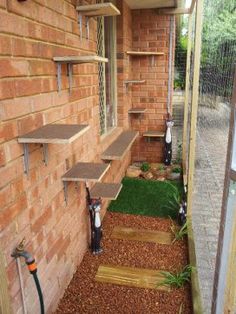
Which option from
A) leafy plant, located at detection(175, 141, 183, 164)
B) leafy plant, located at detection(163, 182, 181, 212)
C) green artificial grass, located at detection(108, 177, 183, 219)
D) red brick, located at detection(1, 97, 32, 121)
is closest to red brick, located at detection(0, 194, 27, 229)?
red brick, located at detection(1, 97, 32, 121)

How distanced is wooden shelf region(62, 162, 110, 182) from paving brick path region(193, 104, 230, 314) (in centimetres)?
79

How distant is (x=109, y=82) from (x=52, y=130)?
240 cm

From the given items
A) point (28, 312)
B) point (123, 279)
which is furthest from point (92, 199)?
point (28, 312)

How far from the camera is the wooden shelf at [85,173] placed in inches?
78.4

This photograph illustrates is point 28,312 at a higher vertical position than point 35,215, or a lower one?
lower

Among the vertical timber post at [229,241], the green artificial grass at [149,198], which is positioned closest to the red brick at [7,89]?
the vertical timber post at [229,241]

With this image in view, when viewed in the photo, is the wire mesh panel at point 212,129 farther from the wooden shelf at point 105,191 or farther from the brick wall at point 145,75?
the brick wall at point 145,75

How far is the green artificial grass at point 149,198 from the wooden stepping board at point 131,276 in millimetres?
944

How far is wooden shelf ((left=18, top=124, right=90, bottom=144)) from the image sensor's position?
1.38 meters

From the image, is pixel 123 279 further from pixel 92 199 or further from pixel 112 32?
pixel 112 32

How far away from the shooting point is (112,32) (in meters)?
3.67

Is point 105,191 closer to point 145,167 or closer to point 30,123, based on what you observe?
point 30,123

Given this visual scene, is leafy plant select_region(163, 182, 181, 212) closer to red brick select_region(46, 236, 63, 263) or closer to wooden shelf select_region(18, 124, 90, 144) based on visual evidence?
red brick select_region(46, 236, 63, 263)

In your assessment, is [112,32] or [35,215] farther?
[112,32]
